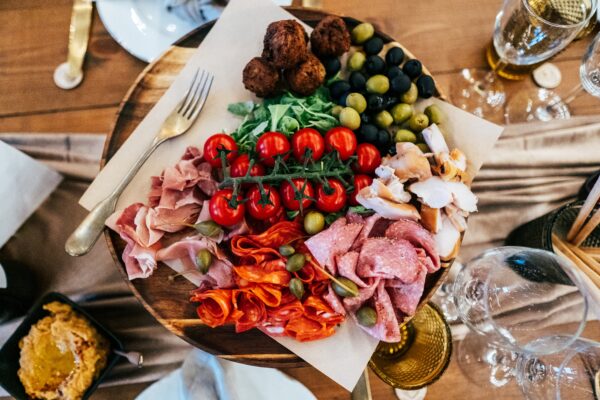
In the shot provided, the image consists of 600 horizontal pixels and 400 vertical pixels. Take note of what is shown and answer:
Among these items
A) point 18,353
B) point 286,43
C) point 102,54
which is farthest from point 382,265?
point 102,54

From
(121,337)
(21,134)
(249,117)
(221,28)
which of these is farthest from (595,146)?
(21,134)

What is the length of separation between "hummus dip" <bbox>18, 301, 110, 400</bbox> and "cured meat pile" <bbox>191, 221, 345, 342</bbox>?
29cm

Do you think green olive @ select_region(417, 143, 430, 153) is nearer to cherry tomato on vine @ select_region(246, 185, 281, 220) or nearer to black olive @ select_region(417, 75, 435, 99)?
black olive @ select_region(417, 75, 435, 99)

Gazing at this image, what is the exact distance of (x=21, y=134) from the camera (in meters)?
1.19

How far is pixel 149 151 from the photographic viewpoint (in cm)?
101

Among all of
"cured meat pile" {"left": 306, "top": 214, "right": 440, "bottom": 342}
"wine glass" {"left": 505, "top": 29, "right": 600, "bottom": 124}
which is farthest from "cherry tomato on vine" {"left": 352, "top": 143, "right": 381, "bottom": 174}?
"wine glass" {"left": 505, "top": 29, "right": 600, "bottom": 124}

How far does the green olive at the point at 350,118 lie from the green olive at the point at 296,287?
14.8 inches

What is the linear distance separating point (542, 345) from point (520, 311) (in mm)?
94

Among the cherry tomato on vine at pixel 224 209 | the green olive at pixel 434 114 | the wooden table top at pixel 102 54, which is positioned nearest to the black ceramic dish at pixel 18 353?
the cherry tomato on vine at pixel 224 209

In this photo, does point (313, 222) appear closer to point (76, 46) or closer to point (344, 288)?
point (344, 288)

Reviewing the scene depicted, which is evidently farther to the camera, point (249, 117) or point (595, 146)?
point (595, 146)

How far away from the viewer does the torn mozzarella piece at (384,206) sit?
0.90 metres

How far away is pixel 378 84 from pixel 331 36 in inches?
6.1

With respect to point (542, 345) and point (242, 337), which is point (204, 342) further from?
point (542, 345)
